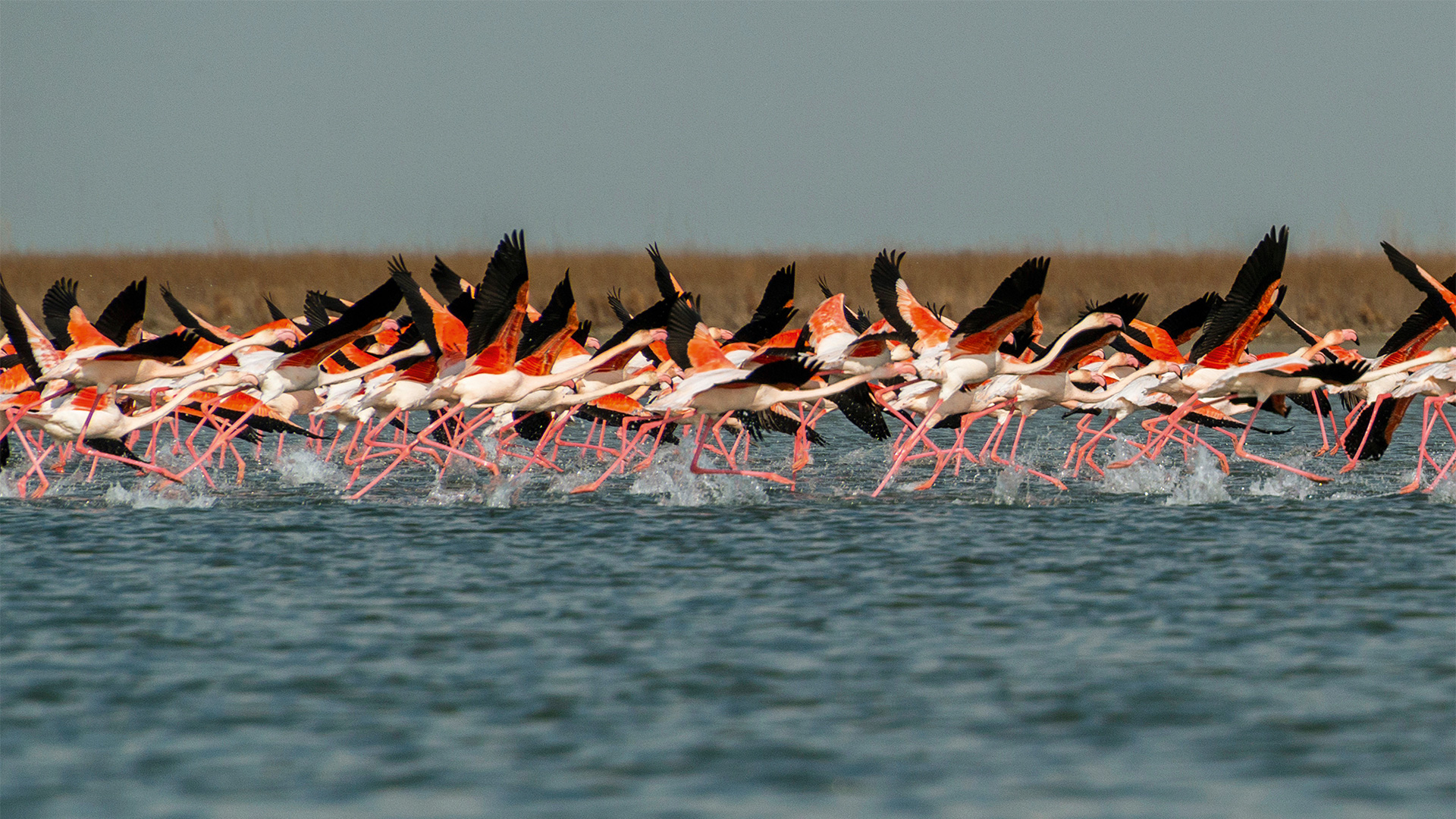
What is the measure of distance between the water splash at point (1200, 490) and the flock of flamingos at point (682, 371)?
0.79 m

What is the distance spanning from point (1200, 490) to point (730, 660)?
24.1 ft

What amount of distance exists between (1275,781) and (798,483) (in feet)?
31.8

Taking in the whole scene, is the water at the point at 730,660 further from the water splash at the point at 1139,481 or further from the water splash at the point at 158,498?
the water splash at the point at 1139,481

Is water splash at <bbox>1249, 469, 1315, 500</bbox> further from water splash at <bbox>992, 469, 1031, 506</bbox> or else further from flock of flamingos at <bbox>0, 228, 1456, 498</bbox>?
water splash at <bbox>992, 469, 1031, 506</bbox>

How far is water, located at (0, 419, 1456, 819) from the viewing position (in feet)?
21.0

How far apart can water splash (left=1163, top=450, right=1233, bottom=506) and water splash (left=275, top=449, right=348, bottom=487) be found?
7.11 m

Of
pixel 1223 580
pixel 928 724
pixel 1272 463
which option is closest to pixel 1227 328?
pixel 1272 463

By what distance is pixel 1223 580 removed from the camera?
34.4ft

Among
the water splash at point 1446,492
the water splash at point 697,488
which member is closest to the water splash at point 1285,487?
the water splash at point 1446,492

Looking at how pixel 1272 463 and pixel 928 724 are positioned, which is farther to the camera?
pixel 1272 463

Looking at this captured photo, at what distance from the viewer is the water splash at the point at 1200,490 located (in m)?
14.4

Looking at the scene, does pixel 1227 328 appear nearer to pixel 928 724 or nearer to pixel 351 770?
pixel 928 724

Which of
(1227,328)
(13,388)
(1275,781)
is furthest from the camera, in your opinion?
(13,388)

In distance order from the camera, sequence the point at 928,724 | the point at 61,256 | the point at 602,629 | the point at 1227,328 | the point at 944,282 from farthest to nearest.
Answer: the point at 61,256 → the point at 944,282 → the point at 1227,328 → the point at 602,629 → the point at 928,724
